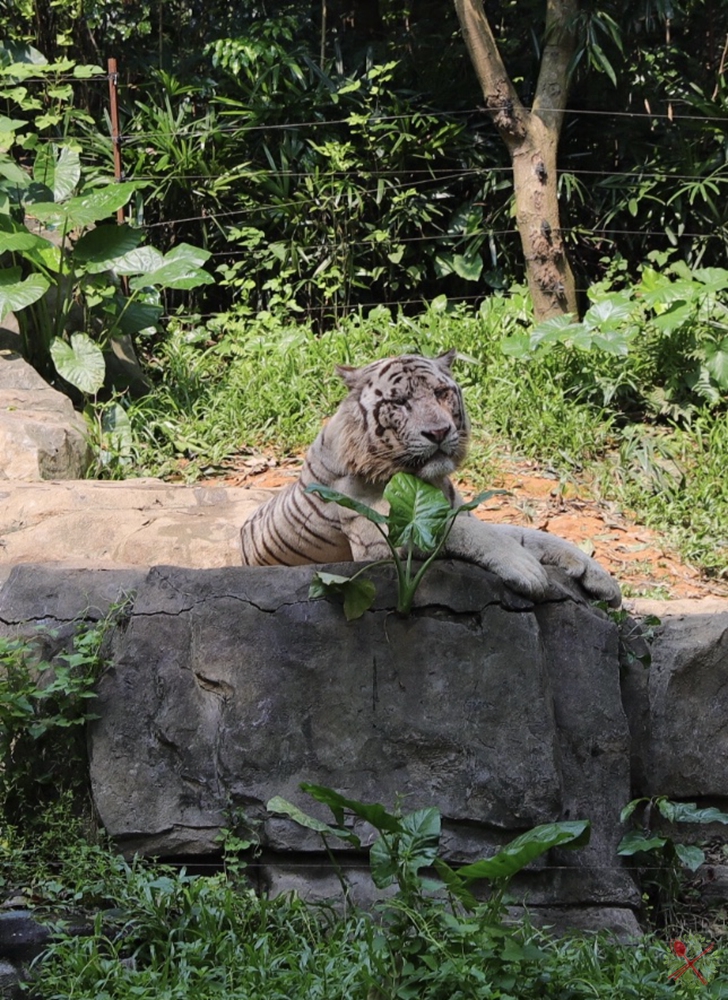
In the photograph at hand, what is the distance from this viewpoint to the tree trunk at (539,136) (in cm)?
850

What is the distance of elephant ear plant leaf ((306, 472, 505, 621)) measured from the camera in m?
3.87

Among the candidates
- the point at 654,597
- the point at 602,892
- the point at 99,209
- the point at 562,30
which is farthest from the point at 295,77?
the point at 602,892

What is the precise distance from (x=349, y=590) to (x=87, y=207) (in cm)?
442

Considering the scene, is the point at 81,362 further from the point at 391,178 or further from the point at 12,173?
the point at 391,178

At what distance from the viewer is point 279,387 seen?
818 cm

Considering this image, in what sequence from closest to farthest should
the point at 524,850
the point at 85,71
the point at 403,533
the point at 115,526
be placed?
the point at 524,850, the point at 403,533, the point at 115,526, the point at 85,71

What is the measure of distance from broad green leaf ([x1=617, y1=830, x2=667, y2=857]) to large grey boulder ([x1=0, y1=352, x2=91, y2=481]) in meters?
3.81

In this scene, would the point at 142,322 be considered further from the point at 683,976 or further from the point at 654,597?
the point at 683,976

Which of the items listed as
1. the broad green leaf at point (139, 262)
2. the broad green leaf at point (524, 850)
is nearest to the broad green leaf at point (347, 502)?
the broad green leaf at point (524, 850)

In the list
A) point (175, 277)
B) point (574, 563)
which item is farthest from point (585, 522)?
point (175, 277)

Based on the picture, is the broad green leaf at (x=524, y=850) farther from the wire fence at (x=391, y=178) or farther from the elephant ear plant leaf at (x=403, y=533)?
the wire fence at (x=391, y=178)

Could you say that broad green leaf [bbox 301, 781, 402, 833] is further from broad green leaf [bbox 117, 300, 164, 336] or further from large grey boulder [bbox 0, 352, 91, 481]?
broad green leaf [bbox 117, 300, 164, 336]

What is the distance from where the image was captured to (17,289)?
734 cm

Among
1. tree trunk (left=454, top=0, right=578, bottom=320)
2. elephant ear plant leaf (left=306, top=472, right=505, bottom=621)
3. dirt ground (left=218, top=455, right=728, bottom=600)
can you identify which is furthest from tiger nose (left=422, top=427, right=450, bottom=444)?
tree trunk (left=454, top=0, right=578, bottom=320)
